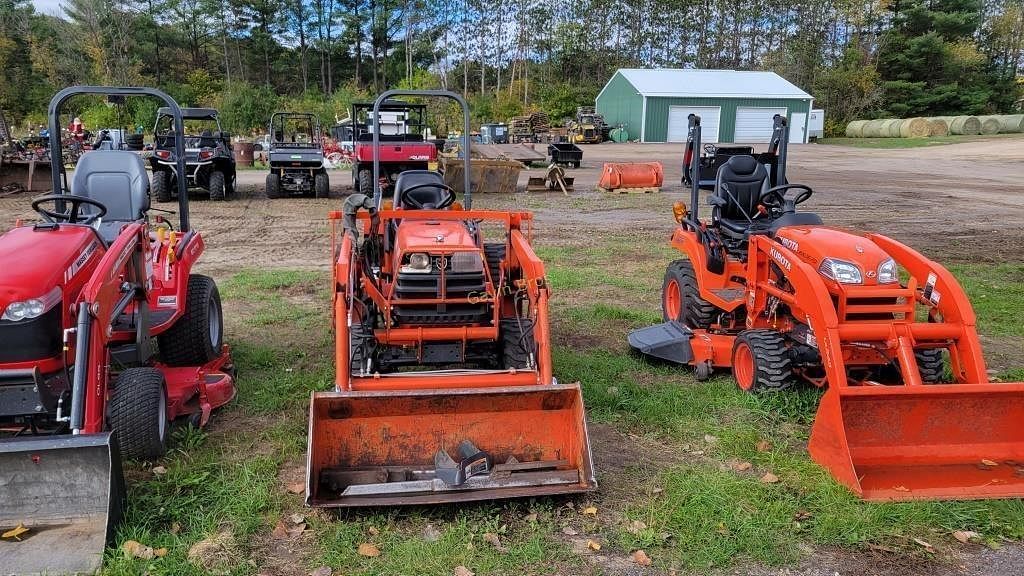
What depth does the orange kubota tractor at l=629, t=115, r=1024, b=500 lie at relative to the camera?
3.89m

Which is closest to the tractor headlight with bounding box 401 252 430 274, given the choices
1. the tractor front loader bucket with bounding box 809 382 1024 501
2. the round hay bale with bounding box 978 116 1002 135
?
the tractor front loader bucket with bounding box 809 382 1024 501

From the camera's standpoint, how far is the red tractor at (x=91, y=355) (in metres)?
3.14

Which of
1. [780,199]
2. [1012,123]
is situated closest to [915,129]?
[1012,123]

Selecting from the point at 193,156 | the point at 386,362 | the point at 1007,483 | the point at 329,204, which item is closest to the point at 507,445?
the point at 386,362

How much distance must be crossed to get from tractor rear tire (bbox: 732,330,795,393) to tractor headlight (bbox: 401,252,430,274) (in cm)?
214

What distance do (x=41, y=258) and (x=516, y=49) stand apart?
Answer: 5605cm

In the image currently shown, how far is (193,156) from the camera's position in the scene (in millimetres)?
16000

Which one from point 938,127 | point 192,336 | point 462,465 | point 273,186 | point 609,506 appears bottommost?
point 609,506

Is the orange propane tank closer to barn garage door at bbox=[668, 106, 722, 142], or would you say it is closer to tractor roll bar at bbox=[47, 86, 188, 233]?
tractor roll bar at bbox=[47, 86, 188, 233]

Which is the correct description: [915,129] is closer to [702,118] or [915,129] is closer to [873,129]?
[873,129]

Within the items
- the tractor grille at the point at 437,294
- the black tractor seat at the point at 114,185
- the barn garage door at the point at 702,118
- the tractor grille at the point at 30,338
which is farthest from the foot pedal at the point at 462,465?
the barn garage door at the point at 702,118

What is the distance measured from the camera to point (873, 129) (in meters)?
42.9

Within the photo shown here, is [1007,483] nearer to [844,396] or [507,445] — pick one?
[844,396]

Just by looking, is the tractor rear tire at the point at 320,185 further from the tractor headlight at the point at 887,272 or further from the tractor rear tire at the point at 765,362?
the tractor headlight at the point at 887,272
